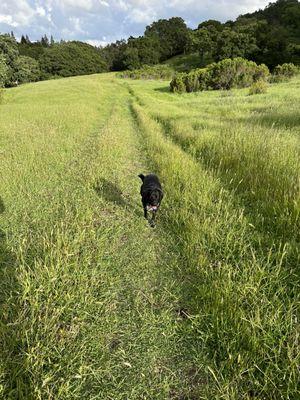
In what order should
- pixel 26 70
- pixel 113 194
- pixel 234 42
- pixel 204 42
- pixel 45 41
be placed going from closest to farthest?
1. pixel 113 194
2. pixel 234 42
3. pixel 204 42
4. pixel 26 70
5. pixel 45 41

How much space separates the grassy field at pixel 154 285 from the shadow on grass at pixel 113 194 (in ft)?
0.15

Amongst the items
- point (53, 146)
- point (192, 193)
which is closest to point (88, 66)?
point (53, 146)

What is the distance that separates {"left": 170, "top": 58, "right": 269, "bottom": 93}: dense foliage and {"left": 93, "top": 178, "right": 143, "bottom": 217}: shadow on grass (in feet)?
106

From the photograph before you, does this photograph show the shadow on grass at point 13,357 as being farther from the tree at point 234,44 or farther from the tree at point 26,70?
the tree at point 26,70

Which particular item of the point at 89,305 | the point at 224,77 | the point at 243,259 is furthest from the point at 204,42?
the point at 89,305

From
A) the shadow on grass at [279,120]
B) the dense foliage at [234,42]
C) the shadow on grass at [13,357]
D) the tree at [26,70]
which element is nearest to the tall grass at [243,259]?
the shadow on grass at [13,357]

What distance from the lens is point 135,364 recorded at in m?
2.56

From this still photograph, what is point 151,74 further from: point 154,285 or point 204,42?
point 154,285

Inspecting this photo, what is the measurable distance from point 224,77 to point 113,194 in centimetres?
3309

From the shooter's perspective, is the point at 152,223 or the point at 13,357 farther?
the point at 152,223

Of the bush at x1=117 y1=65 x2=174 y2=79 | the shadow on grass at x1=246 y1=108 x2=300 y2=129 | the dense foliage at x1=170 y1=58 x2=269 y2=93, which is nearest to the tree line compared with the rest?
the bush at x1=117 y1=65 x2=174 y2=79

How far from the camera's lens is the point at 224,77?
34.8 m

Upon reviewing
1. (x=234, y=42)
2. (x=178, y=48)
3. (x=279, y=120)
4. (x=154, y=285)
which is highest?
(x=178, y=48)

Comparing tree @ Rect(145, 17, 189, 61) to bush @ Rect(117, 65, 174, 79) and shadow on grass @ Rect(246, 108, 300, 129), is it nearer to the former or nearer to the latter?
bush @ Rect(117, 65, 174, 79)
